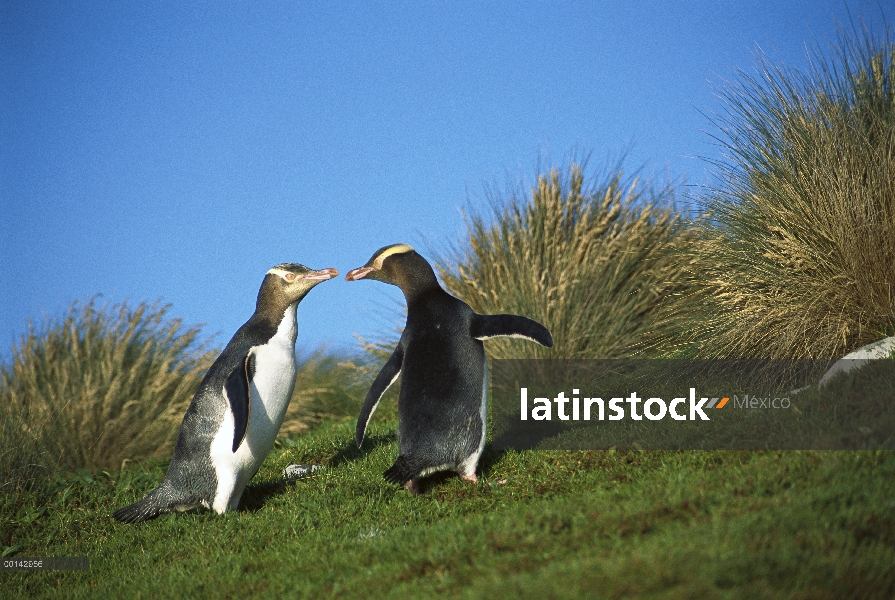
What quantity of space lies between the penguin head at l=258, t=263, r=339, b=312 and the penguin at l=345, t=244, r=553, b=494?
0.78 meters

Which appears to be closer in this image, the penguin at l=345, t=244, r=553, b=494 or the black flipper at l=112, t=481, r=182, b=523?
the penguin at l=345, t=244, r=553, b=494

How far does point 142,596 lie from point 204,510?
1.39m

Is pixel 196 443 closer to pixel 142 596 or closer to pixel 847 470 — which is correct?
pixel 142 596

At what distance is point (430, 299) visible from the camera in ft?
19.6

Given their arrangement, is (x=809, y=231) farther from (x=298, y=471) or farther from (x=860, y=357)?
(x=298, y=471)

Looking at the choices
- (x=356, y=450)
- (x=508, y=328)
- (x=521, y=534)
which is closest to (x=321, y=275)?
(x=508, y=328)

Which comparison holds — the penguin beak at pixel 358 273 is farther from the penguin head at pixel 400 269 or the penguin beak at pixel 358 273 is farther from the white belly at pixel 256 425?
the white belly at pixel 256 425

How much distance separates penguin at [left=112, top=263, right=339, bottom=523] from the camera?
5.94 meters

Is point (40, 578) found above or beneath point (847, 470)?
beneath

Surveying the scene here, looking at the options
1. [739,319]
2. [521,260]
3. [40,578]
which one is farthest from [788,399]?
[40,578]

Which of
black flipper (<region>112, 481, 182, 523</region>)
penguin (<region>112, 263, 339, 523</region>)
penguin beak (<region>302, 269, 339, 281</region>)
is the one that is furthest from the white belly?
penguin beak (<region>302, 269, 339, 281</region>)

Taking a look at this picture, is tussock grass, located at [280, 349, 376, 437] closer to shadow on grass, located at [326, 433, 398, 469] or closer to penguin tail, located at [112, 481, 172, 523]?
shadow on grass, located at [326, 433, 398, 469]

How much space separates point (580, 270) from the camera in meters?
9.63

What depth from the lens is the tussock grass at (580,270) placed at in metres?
9.20
